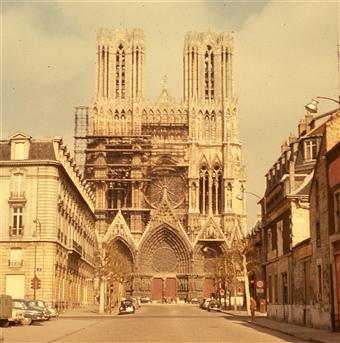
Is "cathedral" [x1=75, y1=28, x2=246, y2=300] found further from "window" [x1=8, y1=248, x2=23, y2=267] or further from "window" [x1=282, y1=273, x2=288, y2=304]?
"window" [x1=282, y1=273, x2=288, y2=304]

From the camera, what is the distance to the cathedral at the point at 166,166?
105562mm

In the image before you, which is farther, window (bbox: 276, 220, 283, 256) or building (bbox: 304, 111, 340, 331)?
window (bbox: 276, 220, 283, 256)

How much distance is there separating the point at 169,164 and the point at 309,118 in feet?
137

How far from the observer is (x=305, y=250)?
3775 centimetres

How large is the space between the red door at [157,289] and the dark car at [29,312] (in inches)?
2679

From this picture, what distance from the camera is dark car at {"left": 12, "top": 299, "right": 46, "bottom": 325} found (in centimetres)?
3674

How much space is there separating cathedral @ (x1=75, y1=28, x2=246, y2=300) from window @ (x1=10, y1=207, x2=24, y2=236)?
45.4 meters

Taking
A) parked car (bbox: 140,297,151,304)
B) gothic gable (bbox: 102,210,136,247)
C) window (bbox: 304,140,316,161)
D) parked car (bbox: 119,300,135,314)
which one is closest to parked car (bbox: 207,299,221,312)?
parked car (bbox: 119,300,135,314)

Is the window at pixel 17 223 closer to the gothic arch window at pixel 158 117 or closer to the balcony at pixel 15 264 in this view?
the balcony at pixel 15 264

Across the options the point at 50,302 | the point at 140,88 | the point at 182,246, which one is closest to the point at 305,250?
the point at 50,302

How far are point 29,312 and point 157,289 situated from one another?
70.0 metres

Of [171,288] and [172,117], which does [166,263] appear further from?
[172,117]

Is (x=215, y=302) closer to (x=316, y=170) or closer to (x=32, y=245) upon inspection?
(x=32, y=245)

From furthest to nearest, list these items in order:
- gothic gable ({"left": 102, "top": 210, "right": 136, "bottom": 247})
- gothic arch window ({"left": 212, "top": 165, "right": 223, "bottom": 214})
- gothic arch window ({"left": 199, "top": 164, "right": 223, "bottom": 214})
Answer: gothic arch window ({"left": 212, "top": 165, "right": 223, "bottom": 214}) → gothic arch window ({"left": 199, "top": 164, "right": 223, "bottom": 214}) → gothic gable ({"left": 102, "top": 210, "right": 136, "bottom": 247})
